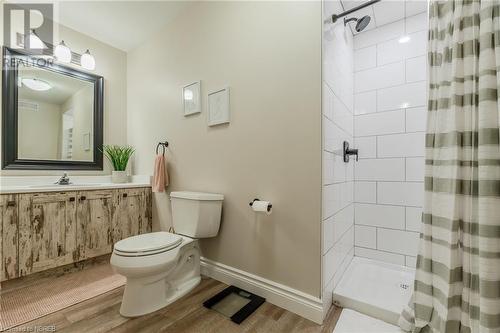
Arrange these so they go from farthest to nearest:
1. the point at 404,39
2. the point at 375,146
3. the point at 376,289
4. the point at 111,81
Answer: the point at 111,81 → the point at 375,146 → the point at 404,39 → the point at 376,289

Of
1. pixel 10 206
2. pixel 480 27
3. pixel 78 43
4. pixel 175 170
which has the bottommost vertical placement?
pixel 10 206

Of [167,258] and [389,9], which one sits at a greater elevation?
[389,9]

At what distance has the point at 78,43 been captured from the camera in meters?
2.36

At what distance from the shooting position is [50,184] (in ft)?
6.94

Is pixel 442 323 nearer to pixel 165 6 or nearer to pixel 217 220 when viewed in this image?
pixel 217 220

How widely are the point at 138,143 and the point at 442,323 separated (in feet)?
9.31

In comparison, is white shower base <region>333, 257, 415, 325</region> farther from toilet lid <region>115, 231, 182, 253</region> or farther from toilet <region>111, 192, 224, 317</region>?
toilet lid <region>115, 231, 182, 253</region>

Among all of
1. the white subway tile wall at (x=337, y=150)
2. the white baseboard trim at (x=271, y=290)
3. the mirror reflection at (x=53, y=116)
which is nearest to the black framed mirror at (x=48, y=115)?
the mirror reflection at (x=53, y=116)

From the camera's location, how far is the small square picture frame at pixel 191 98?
1.91 meters

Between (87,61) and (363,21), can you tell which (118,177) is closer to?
(87,61)

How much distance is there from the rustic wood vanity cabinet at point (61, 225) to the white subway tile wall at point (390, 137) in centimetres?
224

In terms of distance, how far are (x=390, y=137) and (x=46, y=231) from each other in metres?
2.88

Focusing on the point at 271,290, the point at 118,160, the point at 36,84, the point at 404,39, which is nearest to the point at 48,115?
the point at 36,84

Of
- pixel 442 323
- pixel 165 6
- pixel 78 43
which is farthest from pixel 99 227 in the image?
pixel 442 323
